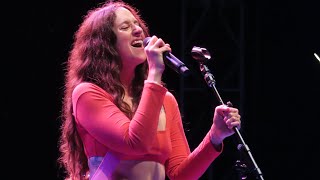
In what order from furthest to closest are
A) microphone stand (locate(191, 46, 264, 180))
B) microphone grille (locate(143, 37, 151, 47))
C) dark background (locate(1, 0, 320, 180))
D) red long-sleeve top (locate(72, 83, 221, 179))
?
dark background (locate(1, 0, 320, 180)) → microphone grille (locate(143, 37, 151, 47)) → red long-sleeve top (locate(72, 83, 221, 179)) → microphone stand (locate(191, 46, 264, 180))

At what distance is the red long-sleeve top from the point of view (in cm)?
200

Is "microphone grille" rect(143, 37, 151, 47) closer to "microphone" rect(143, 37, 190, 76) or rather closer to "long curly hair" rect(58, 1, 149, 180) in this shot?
"microphone" rect(143, 37, 190, 76)

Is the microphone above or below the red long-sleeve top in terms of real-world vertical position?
above

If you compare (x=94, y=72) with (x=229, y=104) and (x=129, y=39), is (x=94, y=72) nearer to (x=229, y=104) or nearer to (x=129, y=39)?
(x=129, y=39)

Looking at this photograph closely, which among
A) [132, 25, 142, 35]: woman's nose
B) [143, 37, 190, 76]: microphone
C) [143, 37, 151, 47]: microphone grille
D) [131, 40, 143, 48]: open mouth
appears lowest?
[143, 37, 190, 76]: microphone

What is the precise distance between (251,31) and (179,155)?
6.91 feet

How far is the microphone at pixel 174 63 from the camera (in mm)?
1914

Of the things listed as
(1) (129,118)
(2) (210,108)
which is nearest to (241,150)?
(1) (129,118)

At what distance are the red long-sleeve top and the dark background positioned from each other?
1.95 meters

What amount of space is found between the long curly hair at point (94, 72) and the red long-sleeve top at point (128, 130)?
6 cm

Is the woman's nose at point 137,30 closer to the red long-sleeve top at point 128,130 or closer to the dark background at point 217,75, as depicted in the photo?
the red long-sleeve top at point 128,130

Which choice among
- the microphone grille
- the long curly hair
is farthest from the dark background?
the microphone grille

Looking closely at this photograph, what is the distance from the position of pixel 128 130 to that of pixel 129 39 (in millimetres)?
414

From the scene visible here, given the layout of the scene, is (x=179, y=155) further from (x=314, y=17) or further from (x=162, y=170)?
(x=314, y=17)
